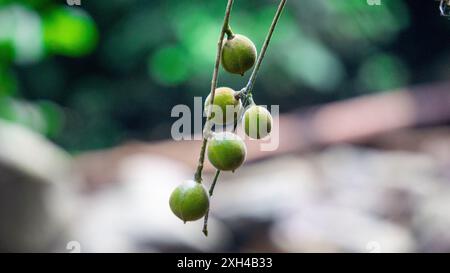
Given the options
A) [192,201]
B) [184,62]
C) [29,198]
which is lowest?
[192,201]

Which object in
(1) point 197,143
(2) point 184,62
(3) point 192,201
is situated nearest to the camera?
(3) point 192,201

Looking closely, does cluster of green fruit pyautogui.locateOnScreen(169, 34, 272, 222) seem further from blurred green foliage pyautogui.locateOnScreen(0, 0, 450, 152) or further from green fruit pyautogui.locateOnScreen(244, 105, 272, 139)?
blurred green foliage pyautogui.locateOnScreen(0, 0, 450, 152)

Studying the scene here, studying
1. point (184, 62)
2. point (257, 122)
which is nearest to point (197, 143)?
point (184, 62)

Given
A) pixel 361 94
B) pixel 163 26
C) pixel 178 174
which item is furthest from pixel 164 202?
pixel 361 94

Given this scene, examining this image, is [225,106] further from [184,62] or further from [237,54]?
[184,62]

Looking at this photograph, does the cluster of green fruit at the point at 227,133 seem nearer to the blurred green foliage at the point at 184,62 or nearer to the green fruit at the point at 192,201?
the green fruit at the point at 192,201

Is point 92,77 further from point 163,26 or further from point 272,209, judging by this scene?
point 272,209
